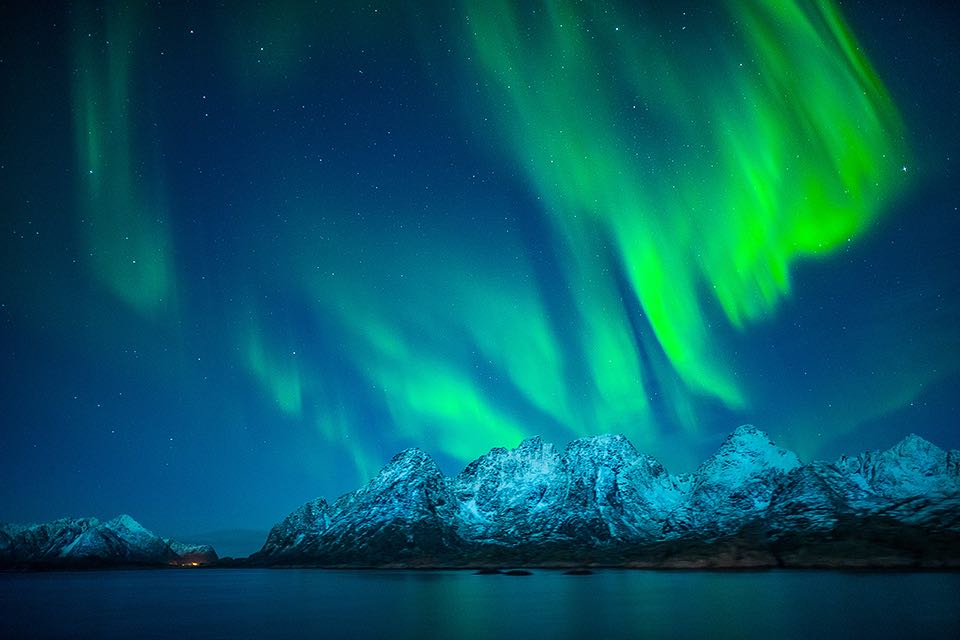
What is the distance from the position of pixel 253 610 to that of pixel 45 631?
37.6m

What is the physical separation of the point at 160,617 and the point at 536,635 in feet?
227

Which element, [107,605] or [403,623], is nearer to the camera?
[403,623]

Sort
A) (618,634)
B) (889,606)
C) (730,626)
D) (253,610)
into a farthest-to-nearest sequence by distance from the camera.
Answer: (253,610)
(889,606)
(730,626)
(618,634)

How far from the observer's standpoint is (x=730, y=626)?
249ft

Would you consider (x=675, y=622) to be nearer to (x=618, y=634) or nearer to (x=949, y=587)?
(x=618, y=634)

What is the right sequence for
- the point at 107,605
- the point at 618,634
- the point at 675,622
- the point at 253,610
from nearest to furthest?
the point at 618,634
the point at 675,622
the point at 253,610
the point at 107,605

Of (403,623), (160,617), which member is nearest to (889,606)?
(403,623)

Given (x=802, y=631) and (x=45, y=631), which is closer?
(x=802, y=631)

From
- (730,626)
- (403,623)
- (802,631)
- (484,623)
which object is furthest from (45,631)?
(802,631)

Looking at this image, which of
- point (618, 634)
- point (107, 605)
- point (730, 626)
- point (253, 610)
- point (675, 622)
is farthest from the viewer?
point (107, 605)

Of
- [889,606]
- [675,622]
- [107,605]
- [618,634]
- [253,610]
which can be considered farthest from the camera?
[107,605]

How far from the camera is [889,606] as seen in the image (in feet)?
320

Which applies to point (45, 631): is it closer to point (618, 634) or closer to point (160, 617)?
point (160, 617)

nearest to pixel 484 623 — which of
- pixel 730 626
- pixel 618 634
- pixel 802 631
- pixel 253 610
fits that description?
pixel 618 634
